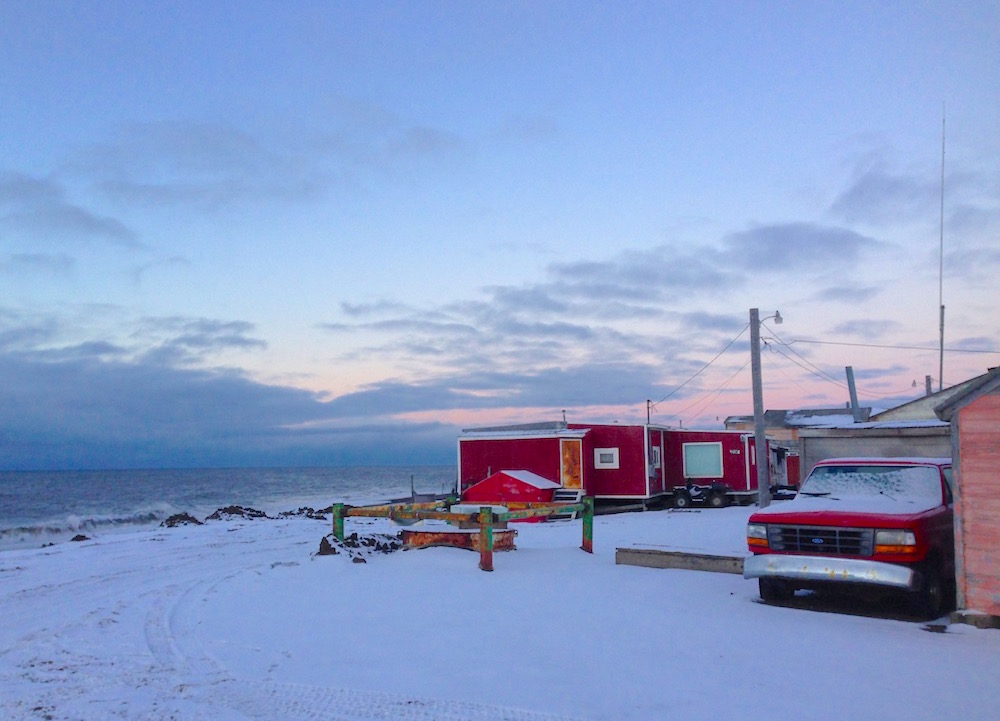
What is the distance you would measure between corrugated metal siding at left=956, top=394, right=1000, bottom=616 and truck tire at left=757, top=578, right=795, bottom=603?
81.9 inches

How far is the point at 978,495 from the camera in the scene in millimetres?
8180

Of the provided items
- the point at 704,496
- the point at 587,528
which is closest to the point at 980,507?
the point at 587,528

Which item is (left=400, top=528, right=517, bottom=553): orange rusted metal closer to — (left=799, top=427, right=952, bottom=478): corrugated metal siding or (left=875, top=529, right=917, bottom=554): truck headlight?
(left=799, top=427, right=952, bottom=478): corrugated metal siding

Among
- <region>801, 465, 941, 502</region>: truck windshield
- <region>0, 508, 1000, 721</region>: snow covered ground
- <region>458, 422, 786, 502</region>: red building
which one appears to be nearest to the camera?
<region>0, 508, 1000, 721</region>: snow covered ground

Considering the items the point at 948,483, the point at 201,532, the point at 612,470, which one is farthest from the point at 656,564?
the point at 612,470

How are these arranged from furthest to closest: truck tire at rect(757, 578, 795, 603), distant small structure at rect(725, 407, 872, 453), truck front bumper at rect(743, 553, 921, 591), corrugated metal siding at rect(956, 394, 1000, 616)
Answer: distant small structure at rect(725, 407, 872, 453), truck tire at rect(757, 578, 795, 603), truck front bumper at rect(743, 553, 921, 591), corrugated metal siding at rect(956, 394, 1000, 616)

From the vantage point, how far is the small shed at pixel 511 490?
28.0m

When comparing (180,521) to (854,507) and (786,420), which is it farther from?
(786,420)

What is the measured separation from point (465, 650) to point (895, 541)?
16.5ft

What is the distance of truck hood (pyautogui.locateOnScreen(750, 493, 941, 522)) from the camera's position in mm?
9188

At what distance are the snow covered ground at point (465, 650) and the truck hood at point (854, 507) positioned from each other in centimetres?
118

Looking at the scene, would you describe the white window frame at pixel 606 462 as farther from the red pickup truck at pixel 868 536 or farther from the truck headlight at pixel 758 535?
the truck headlight at pixel 758 535

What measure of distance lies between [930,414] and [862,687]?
18489 mm

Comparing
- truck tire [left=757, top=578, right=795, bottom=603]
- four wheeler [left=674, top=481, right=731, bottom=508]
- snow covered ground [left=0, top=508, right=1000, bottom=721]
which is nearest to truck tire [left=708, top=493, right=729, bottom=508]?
four wheeler [left=674, top=481, right=731, bottom=508]
